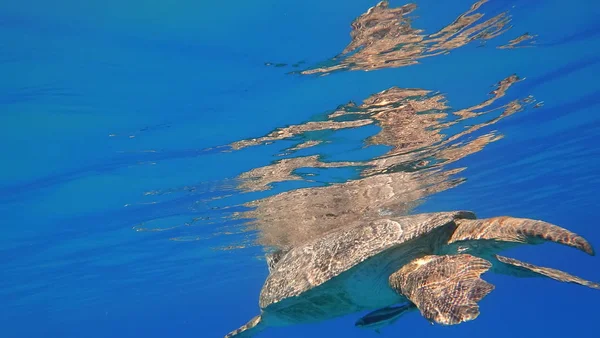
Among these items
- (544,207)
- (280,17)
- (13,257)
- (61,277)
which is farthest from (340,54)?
(544,207)

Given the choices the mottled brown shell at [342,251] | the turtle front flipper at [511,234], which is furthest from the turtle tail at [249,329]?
the turtle front flipper at [511,234]

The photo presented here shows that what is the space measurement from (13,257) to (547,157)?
2587cm

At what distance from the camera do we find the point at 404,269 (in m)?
7.28

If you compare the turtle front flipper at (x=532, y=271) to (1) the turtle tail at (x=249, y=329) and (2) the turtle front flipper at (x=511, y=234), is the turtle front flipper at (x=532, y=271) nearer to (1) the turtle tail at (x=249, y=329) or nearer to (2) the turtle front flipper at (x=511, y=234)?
(2) the turtle front flipper at (x=511, y=234)

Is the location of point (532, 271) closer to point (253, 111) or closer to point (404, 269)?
point (404, 269)

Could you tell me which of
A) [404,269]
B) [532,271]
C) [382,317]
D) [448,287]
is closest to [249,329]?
[382,317]

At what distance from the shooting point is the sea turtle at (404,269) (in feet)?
18.5

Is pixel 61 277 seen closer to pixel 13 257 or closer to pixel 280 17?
pixel 13 257

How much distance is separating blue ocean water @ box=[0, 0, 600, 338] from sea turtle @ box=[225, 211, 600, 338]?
12.9ft

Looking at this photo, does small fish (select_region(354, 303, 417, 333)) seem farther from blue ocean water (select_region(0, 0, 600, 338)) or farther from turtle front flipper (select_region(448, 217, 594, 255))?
blue ocean water (select_region(0, 0, 600, 338))

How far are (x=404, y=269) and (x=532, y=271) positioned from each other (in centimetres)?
207

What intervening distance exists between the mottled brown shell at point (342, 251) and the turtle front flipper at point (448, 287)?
2.46 ft

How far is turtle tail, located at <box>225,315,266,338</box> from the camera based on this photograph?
9383mm

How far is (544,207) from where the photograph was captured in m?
35.1
